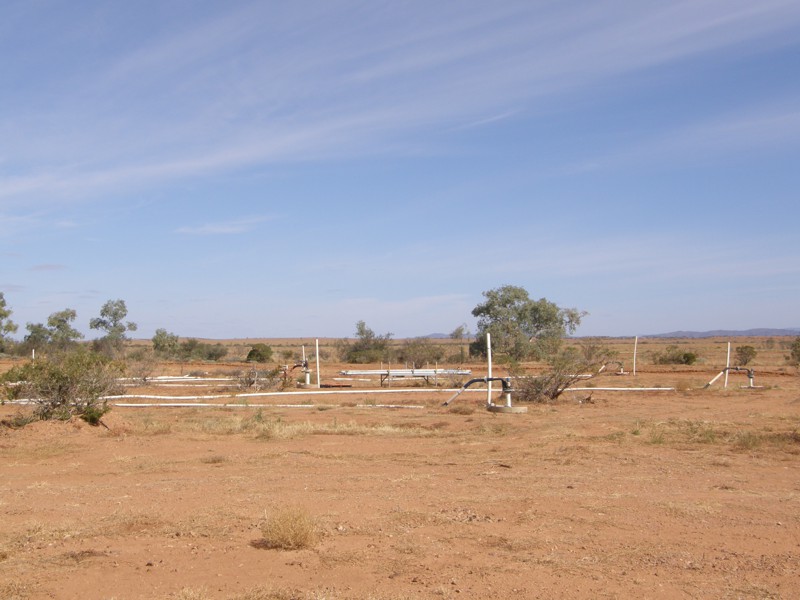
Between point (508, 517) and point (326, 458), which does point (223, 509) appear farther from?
point (326, 458)

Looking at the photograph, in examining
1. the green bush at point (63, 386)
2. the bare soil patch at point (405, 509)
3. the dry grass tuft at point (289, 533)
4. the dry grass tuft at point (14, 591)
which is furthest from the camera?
the green bush at point (63, 386)

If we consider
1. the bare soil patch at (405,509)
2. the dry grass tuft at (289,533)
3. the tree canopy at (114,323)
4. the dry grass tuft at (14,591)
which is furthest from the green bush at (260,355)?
the dry grass tuft at (14,591)

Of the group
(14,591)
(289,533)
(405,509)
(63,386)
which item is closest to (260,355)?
(63,386)

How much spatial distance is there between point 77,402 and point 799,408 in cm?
1775

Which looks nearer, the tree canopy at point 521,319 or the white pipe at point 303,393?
the white pipe at point 303,393

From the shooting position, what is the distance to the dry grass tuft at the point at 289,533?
7.18m

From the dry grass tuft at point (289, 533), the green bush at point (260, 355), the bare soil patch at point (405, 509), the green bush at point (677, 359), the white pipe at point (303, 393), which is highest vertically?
the green bush at point (260, 355)

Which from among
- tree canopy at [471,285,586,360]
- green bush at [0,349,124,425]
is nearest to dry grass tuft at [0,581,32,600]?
green bush at [0,349,124,425]

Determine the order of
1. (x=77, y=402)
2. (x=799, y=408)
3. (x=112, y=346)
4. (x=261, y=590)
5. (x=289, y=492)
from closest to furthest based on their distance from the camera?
(x=261, y=590) → (x=289, y=492) → (x=77, y=402) → (x=799, y=408) → (x=112, y=346)

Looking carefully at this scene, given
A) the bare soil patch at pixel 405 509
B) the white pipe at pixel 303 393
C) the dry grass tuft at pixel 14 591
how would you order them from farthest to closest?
the white pipe at pixel 303 393
the bare soil patch at pixel 405 509
the dry grass tuft at pixel 14 591

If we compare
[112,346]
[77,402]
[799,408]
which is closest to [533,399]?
[799,408]

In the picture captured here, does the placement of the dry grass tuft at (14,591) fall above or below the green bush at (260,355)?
below

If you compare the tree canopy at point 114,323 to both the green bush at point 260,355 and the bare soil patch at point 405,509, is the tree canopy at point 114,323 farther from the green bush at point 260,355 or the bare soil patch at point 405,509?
the bare soil patch at point 405,509

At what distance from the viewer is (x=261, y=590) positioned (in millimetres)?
6047
